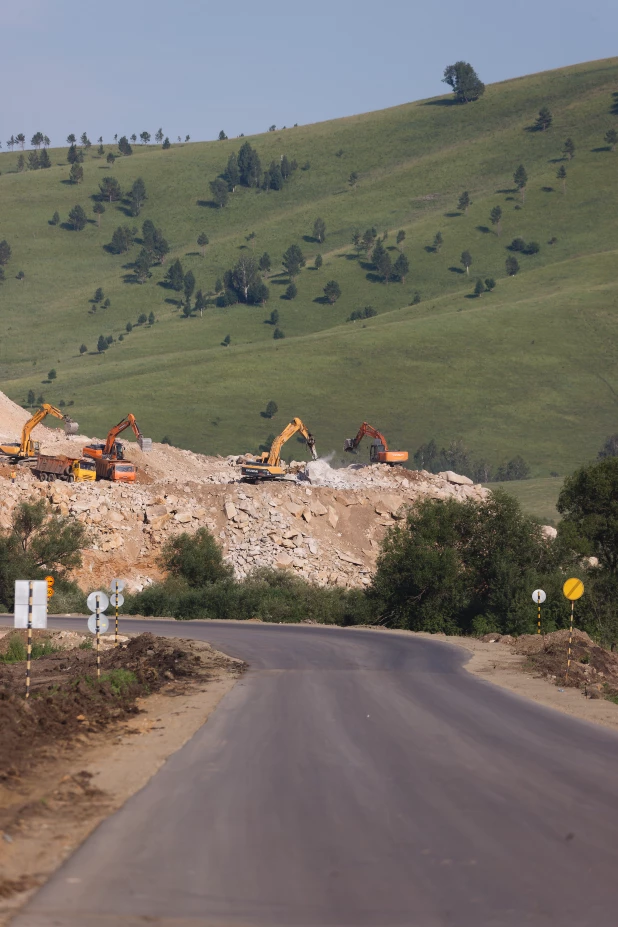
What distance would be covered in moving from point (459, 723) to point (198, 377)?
488 ft

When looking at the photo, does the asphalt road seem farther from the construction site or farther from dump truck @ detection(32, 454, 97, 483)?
dump truck @ detection(32, 454, 97, 483)

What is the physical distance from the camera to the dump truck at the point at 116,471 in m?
73.2

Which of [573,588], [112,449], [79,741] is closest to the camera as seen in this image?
[79,741]

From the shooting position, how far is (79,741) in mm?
18203

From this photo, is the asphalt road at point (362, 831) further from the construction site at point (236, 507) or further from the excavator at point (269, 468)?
the excavator at point (269, 468)

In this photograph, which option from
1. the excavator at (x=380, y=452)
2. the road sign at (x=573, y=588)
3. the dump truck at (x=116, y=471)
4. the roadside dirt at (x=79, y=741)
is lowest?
the roadside dirt at (x=79, y=741)

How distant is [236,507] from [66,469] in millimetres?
12600

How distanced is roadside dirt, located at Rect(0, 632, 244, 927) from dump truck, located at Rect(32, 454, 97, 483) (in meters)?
41.1

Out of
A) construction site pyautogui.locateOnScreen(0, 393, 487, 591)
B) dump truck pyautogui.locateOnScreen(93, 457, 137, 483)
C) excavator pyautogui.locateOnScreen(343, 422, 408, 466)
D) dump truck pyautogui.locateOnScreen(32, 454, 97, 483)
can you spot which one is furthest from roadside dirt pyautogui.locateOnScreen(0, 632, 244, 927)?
excavator pyautogui.locateOnScreen(343, 422, 408, 466)

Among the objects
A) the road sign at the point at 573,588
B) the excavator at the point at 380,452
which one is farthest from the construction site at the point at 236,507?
the road sign at the point at 573,588

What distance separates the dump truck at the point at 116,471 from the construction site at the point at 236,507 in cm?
6

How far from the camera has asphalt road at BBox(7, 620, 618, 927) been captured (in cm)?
953

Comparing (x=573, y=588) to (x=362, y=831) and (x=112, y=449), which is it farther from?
(x=112, y=449)

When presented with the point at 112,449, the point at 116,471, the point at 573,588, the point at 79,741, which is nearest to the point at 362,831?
the point at 79,741
